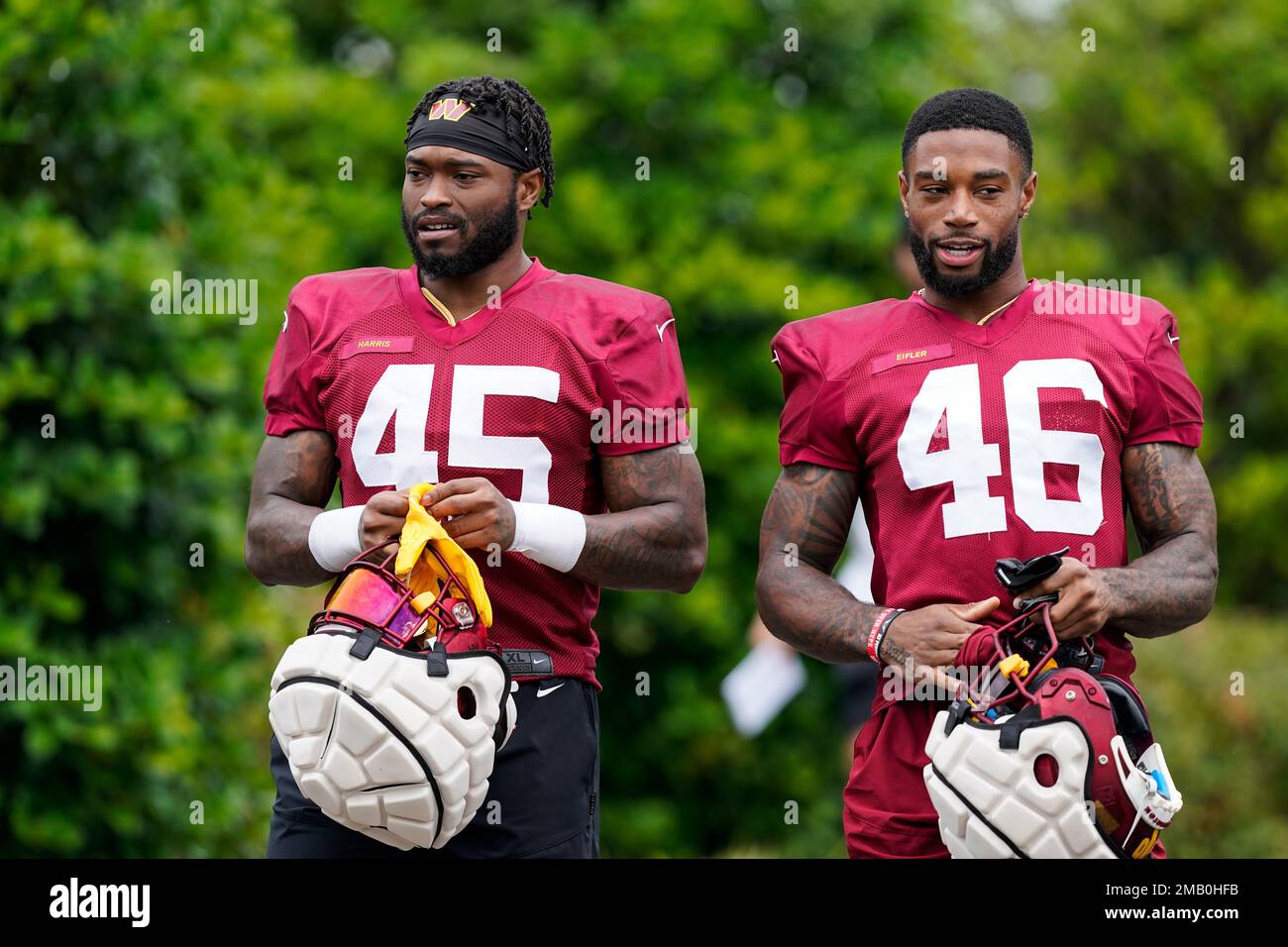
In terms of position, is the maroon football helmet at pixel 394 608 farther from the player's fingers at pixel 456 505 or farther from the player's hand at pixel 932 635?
the player's hand at pixel 932 635

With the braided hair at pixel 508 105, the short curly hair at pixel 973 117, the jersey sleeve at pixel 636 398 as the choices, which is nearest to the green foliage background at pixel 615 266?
the braided hair at pixel 508 105

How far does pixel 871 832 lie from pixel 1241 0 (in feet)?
46.4

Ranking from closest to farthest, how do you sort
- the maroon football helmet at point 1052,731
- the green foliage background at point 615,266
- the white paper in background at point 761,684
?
the maroon football helmet at point 1052,731
the green foliage background at point 615,266
the white paper in background at point 761,684

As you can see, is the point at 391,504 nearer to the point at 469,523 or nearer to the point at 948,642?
the point at 469,523

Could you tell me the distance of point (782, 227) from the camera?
1070 cm

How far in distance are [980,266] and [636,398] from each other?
795mm

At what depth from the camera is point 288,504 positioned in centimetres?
421

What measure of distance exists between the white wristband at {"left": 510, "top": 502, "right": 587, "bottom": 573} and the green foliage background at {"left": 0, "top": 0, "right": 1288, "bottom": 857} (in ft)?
7.92

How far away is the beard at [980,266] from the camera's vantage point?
4066mm

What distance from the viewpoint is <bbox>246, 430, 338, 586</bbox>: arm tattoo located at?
4.12 m

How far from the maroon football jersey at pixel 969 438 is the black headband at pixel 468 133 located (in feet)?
2.50

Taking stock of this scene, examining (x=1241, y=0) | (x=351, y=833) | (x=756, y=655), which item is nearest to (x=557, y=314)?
(x=351, y=833)

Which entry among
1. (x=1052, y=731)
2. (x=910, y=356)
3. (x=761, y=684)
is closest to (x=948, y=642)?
(x=1052, y=731)

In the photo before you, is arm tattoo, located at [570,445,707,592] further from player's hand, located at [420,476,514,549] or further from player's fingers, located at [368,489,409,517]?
player's fingers, located at [368,489,409,517]
